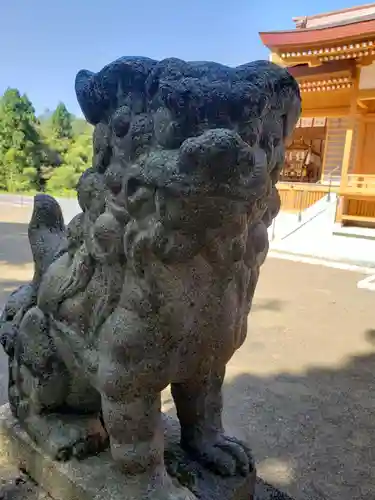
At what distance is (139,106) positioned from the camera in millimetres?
761

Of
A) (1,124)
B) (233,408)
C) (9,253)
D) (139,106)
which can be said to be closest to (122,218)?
(139,106)

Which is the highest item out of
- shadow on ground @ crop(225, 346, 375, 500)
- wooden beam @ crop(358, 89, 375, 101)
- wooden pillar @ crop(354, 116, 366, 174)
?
wooden beam @ crop(358, 89, 375, 101)

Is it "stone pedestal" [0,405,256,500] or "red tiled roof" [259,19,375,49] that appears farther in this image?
"red tiled roof" [259,19,375,49]

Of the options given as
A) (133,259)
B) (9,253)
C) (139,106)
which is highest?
(139,106)

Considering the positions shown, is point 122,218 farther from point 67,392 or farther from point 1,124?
point 1,124

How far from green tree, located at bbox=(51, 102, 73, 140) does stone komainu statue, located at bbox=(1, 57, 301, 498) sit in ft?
83.1

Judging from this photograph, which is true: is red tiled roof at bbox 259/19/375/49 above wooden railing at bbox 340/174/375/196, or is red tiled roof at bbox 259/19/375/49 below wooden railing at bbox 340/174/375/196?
above

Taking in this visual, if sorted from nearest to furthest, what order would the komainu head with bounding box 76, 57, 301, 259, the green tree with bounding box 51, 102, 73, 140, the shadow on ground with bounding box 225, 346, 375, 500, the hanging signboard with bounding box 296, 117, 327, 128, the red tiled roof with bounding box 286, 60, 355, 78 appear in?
the komainu head with bounding box 76, 57, 301, 259
the shadow on ground with bounding box 225, 346, 375, 500
the red tiled roof with bounding box 286, 60, 355, 78
the hanging signboard with bounding box 296, 117, 327, 128
the green tree with bounding box 51, 102, 73, 140

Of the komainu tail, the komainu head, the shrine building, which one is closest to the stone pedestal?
the komainu tail

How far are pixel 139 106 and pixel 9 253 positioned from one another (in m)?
6.02

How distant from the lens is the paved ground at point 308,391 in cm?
197

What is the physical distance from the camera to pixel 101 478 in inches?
39.4

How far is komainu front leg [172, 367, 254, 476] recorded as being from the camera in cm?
106

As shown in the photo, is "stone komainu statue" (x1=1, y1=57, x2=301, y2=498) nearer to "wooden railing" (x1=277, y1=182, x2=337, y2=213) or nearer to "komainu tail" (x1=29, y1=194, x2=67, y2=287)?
"komainu tail" (x1=29, y1=194, x2=67, y2=287)
